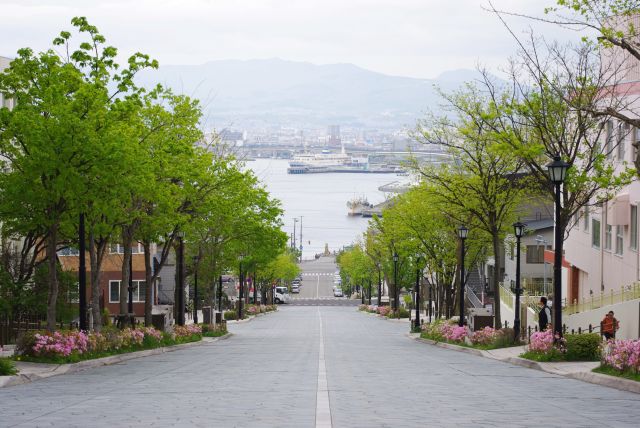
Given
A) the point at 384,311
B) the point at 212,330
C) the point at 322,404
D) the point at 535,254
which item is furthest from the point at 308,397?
the point at 384,311

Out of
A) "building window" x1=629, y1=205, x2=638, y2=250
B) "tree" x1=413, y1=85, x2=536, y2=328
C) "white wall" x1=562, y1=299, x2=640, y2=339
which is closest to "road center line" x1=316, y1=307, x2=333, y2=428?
"white wall" x1=562, y1=299, x2=640, y2=339

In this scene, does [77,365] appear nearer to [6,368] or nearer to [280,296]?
[6,368]

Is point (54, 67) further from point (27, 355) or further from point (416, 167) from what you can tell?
point (416, 167)

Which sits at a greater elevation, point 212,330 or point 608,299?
point 608,299

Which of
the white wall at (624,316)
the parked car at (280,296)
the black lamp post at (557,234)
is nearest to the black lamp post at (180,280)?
the white wall at (624,316)

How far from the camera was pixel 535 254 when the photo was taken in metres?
75.9

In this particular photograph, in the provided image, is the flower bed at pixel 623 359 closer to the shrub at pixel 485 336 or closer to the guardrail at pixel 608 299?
the shrub at pixel 485 336

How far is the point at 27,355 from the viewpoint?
24.2 m

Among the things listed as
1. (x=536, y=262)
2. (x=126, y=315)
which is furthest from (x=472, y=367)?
(x=536, y=262)

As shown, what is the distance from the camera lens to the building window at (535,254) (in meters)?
75.6

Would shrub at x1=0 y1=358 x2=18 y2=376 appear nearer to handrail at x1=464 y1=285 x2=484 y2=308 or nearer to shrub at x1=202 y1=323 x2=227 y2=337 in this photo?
shrub at x1=202 y1=323 x2=227 y2=337

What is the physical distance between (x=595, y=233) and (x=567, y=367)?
79.2 ft

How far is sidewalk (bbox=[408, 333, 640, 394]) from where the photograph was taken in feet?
61.2

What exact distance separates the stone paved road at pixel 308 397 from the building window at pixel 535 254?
168 ft
